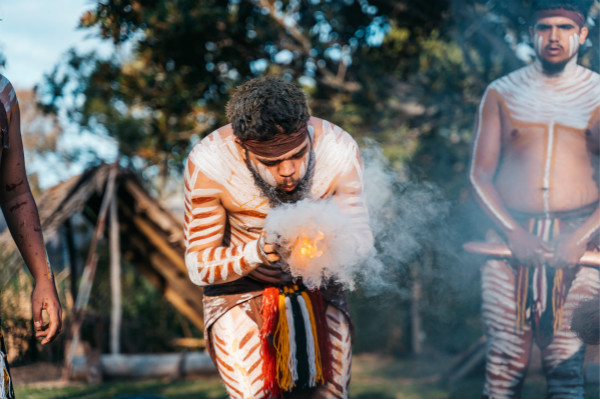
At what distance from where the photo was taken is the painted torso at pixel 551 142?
3.76 m

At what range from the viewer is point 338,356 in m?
3.18

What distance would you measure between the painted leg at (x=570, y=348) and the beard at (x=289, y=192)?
175cm

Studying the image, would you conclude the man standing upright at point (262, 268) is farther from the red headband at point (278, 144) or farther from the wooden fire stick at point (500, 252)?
the wooden fire stick at point (500, 252)

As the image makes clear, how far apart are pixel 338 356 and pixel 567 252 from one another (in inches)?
58.1

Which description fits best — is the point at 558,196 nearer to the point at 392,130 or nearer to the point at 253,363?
the point at 253,363

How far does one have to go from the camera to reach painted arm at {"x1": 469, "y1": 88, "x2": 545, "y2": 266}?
147 inches

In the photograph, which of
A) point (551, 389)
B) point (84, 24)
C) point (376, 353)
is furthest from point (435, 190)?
point (376, 353)

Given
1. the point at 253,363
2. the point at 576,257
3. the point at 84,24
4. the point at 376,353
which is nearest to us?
the point at 253,363

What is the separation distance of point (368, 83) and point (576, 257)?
494 cm

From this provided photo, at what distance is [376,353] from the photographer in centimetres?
1009

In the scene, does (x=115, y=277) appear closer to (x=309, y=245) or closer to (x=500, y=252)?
(x=500, y=252)

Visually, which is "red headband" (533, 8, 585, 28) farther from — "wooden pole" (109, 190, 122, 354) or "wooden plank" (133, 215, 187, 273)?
"wooden pole" (109, 190, 122, 354)

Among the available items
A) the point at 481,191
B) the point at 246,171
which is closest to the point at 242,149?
the point at 246,171

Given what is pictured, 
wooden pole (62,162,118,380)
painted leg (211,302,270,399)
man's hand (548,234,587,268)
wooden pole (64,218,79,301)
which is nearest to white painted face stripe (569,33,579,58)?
man's hand (548,234,587,268)
